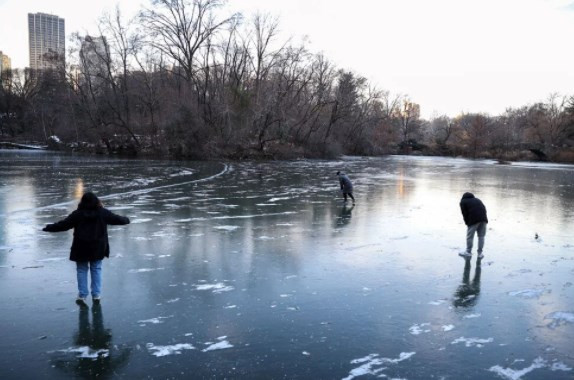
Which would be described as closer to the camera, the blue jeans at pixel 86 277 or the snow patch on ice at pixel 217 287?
the blue jeans at pixel 86 277

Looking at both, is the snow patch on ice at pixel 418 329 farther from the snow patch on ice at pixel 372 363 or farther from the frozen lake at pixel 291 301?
the snow patch on ice at pixel 372 363

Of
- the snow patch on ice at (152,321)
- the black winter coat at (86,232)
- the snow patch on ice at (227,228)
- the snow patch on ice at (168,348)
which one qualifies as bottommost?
the snow patch on ice at (168,348)

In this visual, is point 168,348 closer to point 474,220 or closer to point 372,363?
point 372,363

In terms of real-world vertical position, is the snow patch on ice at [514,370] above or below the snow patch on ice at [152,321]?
below

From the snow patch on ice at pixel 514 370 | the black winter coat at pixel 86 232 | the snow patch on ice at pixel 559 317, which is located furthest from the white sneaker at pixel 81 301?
the snow patch on ice at pixel 559 317

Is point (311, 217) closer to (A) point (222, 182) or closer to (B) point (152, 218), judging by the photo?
(B) point (152, 218)

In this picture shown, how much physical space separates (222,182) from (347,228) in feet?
40.6

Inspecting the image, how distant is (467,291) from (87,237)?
17.7 feet

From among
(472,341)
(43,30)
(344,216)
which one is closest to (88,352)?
(472,341)

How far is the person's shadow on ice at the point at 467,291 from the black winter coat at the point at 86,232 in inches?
190

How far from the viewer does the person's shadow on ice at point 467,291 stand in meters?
6.02

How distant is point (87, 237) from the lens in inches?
223

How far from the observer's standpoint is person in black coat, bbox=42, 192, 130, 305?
18.6ft

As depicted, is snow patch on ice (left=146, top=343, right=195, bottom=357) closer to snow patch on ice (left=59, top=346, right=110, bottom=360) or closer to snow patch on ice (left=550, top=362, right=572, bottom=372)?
snow patch on ice (left=59, top=346, right=110, bottom=360)
